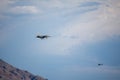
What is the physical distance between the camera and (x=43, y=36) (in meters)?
150
